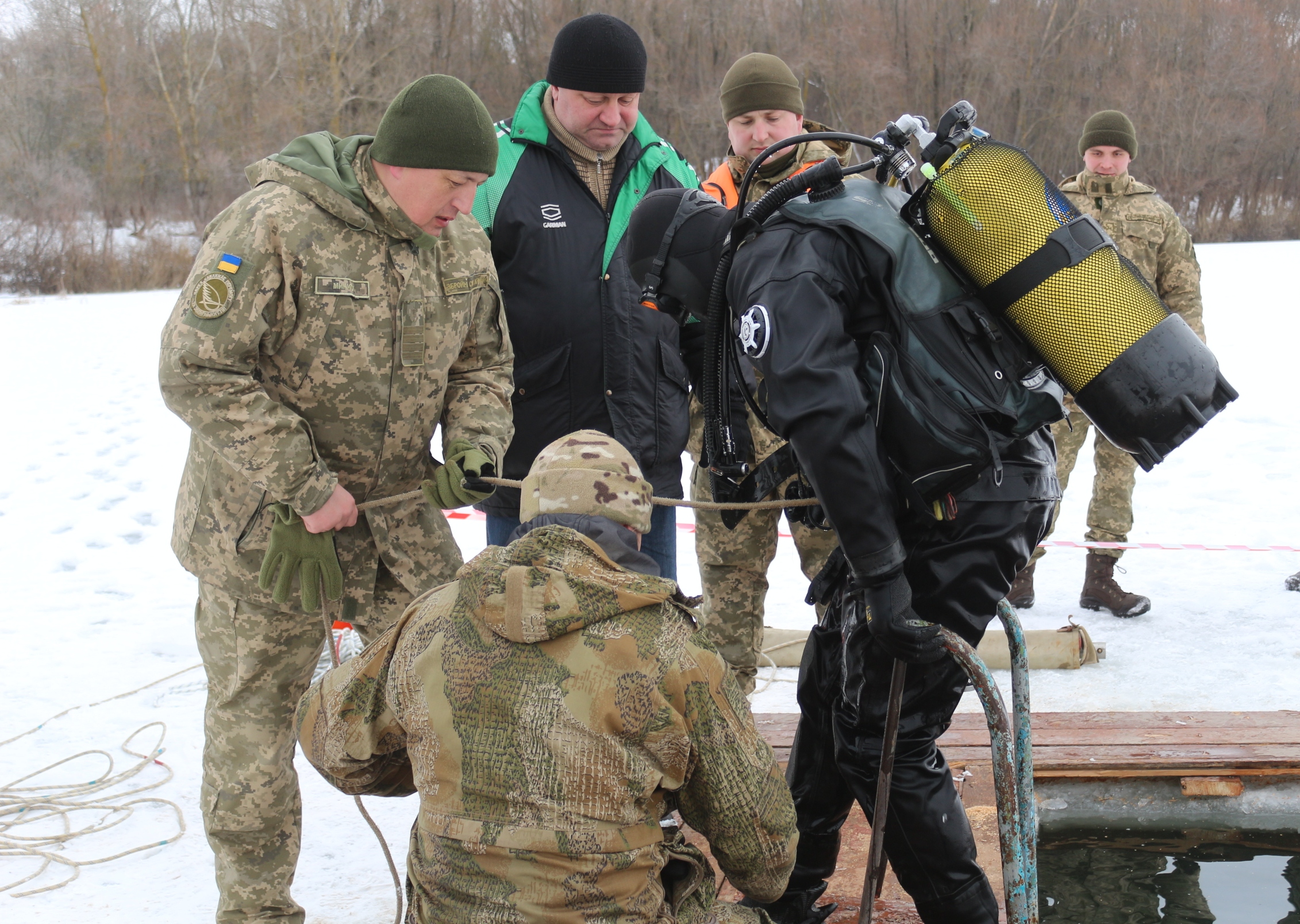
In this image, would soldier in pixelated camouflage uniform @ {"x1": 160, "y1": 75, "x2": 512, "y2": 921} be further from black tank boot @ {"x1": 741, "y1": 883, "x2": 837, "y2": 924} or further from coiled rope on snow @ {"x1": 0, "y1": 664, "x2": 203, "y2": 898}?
black tank boot @ {"x1": 741, "y1": 883, "x2": 837, "y2": 924}

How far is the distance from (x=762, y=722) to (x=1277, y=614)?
2750mm

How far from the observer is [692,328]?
11.2ft

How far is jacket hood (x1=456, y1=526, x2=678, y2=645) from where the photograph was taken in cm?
169

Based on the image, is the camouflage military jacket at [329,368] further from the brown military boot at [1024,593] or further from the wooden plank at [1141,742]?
the brown military boot at [1024,593]

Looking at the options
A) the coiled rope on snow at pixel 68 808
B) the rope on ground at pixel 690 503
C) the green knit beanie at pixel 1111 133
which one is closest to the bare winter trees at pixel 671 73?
the green knit beanie at pixel 1111 133

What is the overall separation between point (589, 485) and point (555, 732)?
1.38 ft

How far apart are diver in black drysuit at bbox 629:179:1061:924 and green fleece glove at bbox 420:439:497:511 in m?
0.61

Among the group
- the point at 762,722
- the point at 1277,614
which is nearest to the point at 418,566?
the point at 762,722

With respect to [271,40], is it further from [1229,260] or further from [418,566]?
[418,566]

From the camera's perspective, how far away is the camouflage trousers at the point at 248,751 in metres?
2.57

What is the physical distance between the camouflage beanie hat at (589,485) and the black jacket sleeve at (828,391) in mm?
373

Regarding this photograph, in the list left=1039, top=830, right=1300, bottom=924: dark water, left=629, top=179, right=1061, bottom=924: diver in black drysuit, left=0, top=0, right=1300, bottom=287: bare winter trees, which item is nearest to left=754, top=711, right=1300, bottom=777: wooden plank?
left=1039, top=830, right=1300, bottom=924: dark water

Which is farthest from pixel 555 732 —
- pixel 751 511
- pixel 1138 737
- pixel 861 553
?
pixel 1138 737

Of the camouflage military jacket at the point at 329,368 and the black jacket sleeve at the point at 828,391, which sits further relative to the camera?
the camouflage military jacket at the point at 329,368
